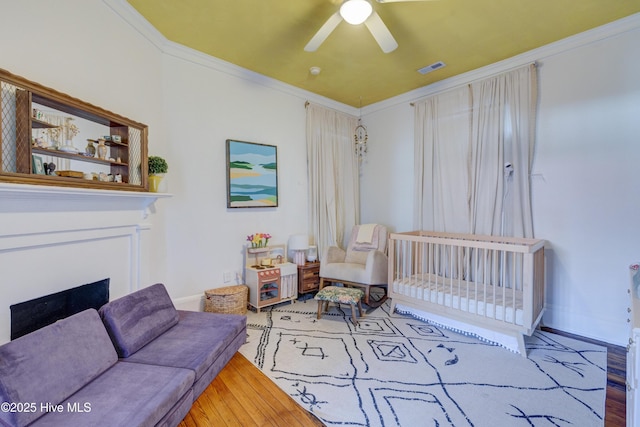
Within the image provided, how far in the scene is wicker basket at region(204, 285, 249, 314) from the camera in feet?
9.84

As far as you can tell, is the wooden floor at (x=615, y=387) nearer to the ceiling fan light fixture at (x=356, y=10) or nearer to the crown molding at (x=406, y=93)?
the crown molding at (x=406, y=93)

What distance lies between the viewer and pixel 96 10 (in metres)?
2.12

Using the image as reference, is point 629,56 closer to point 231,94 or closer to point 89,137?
point 231,94

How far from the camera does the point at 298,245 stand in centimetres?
378

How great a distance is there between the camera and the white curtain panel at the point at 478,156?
307 centimetres

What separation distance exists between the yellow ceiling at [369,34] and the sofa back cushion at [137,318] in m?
2.37

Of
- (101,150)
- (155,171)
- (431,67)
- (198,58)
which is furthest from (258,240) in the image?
(431,67)

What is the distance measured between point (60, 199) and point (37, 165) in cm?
25

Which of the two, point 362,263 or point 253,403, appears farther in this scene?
point 362,263

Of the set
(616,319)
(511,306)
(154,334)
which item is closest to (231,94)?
(154,334)

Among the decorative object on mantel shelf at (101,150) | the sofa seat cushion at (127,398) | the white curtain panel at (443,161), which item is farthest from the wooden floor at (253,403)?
the white curtain panel at (443,161)

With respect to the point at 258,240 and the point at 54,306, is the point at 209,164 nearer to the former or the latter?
the point at 258,240

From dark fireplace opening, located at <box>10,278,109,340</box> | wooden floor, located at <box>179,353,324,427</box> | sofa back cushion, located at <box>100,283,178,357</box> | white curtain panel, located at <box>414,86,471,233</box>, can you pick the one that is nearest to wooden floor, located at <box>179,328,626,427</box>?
wooden floor, located at <box>179,353,324,427</box>

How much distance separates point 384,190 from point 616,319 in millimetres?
2929
